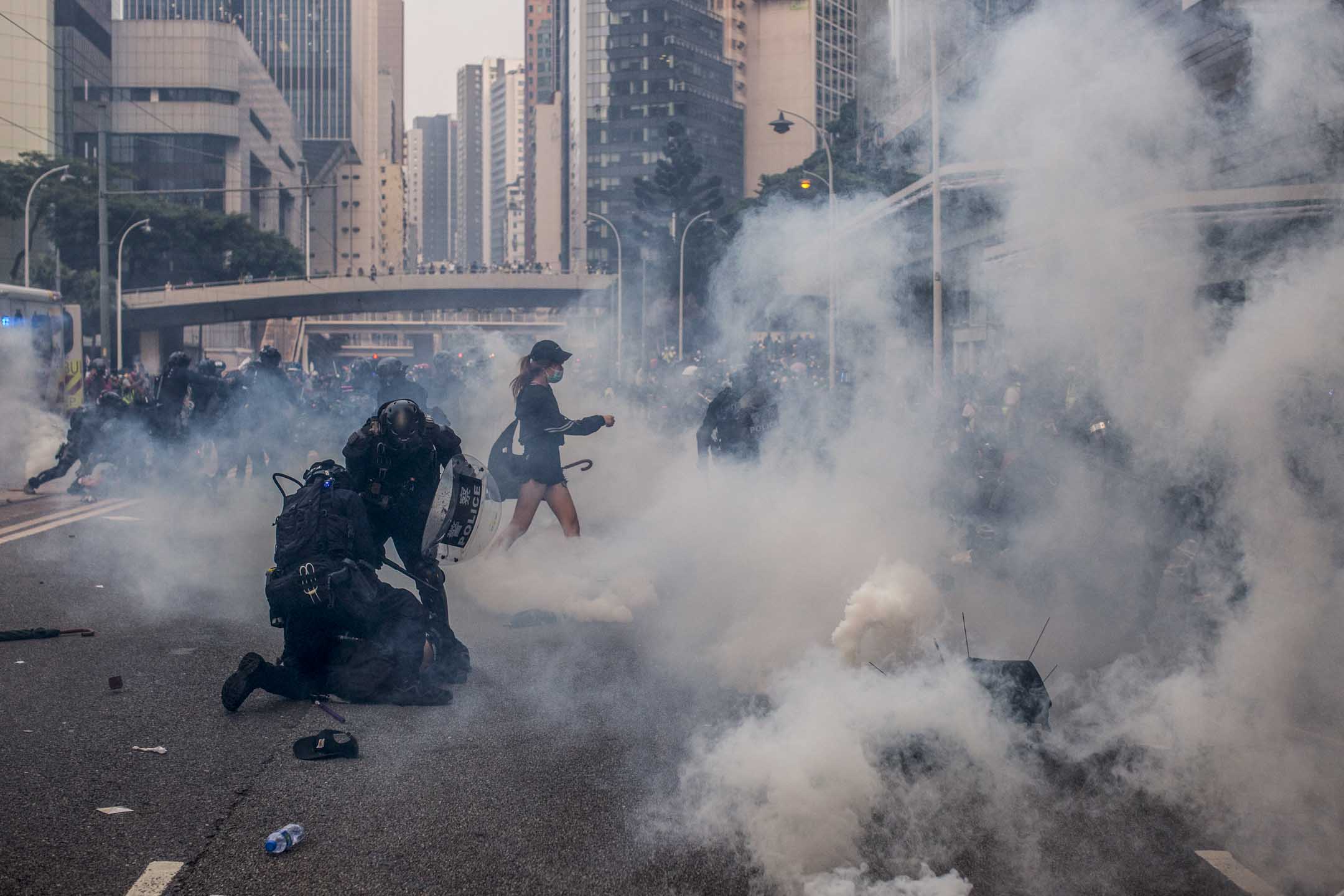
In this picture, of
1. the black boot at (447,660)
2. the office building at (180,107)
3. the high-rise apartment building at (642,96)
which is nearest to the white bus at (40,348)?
the black boot at (447,660)

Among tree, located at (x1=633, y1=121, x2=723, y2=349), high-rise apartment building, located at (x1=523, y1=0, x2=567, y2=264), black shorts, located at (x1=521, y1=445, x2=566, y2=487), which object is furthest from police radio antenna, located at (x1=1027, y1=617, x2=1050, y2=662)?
high-rise apartment building, located at (x1=523, y1=0, x2=567, y2=264)

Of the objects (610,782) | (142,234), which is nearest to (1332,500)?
(610,782)

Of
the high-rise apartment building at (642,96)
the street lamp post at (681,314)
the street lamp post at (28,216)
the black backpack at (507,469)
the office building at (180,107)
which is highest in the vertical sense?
the high-rise apartment building at (642,96)

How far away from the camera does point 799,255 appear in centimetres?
1791

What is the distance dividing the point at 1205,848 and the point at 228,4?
579 feet

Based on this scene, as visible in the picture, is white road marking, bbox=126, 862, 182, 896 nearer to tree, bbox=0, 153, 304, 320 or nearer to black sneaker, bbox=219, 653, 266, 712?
black sneaker, bbox=219, 653, 266, 712

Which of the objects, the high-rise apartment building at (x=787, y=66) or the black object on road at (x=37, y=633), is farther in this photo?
the high-rise apartment building at (x=787, y=66)

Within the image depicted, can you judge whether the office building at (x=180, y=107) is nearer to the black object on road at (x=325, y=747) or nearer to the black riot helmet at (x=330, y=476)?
the black riot helmet at (x=330, y=476)

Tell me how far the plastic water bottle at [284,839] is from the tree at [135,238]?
49968 millimetres

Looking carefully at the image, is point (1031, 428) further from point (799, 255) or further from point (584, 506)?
point (799, 255)

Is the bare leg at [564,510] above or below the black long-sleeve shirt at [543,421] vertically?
below

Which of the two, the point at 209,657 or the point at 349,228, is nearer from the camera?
the point at 209,657

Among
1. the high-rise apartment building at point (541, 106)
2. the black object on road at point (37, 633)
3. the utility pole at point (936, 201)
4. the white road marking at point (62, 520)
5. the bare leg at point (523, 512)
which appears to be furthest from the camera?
the high-rise apartment building at point (541, 106)

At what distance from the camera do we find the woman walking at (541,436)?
26.3ft
